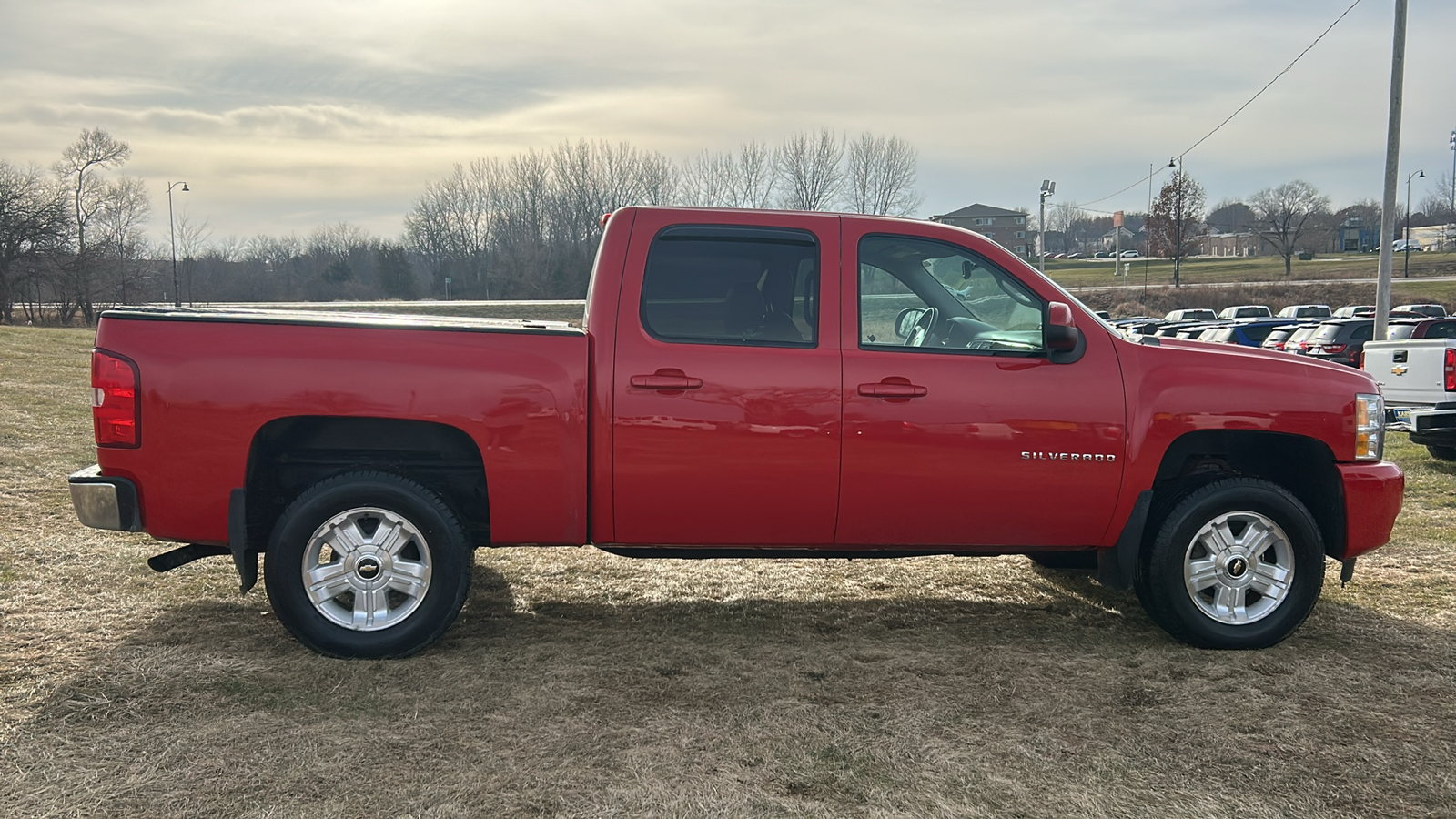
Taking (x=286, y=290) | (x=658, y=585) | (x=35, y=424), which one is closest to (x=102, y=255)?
(x=286, y=290)

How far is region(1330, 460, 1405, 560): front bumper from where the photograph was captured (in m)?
4.79

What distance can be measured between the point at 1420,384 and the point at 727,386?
31.7 feet

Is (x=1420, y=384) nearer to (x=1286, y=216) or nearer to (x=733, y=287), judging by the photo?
(x=733, y=287)

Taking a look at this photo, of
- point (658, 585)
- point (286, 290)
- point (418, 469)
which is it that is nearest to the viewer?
point (418, 469)

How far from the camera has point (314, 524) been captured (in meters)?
4.39

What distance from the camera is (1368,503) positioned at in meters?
4.79

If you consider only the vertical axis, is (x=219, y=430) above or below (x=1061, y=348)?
below

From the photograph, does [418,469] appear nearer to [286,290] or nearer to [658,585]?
[658,585]

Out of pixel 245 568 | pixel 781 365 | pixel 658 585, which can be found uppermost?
pixel 781 365

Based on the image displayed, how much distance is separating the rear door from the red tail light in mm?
1973

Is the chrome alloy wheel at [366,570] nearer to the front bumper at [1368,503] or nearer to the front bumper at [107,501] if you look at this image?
the front bumper at [107,501]

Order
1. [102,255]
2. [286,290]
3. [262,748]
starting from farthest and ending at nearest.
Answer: [286,290], [102,255], [262,748]

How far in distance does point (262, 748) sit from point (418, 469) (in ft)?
4.79

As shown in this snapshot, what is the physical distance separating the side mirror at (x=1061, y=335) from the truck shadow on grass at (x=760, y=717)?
1.36 meters
